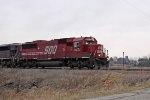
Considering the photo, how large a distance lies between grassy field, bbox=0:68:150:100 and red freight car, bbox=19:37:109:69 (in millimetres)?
7021

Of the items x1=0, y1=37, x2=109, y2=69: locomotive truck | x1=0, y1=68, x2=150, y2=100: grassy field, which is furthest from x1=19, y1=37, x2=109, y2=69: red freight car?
x1=0, y1=68, x2=150, y2=100: grassy field

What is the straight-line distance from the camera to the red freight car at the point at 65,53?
3819 cm

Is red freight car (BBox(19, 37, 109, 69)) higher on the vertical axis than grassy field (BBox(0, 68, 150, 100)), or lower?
higher

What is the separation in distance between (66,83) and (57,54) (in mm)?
16894

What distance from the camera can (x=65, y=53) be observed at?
1636 inches

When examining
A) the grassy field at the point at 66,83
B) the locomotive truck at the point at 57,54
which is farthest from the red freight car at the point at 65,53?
the grassy field at the point at 66,83

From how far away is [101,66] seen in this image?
37.9m

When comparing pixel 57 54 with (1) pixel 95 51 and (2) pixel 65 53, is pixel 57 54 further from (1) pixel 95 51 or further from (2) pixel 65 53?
(1) pixel 95 51

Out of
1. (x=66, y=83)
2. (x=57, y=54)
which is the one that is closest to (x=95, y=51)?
(x=57, y=54)

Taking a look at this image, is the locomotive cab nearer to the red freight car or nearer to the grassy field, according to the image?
the red freight car

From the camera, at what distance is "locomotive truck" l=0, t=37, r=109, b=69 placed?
38312 mm

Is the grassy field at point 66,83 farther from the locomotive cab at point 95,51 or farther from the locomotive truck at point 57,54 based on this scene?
the locomotive cab at point 95,51

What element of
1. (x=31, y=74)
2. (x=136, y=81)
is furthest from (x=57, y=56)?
(x=136, y=81)

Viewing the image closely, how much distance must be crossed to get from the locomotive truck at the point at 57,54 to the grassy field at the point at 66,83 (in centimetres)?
712
